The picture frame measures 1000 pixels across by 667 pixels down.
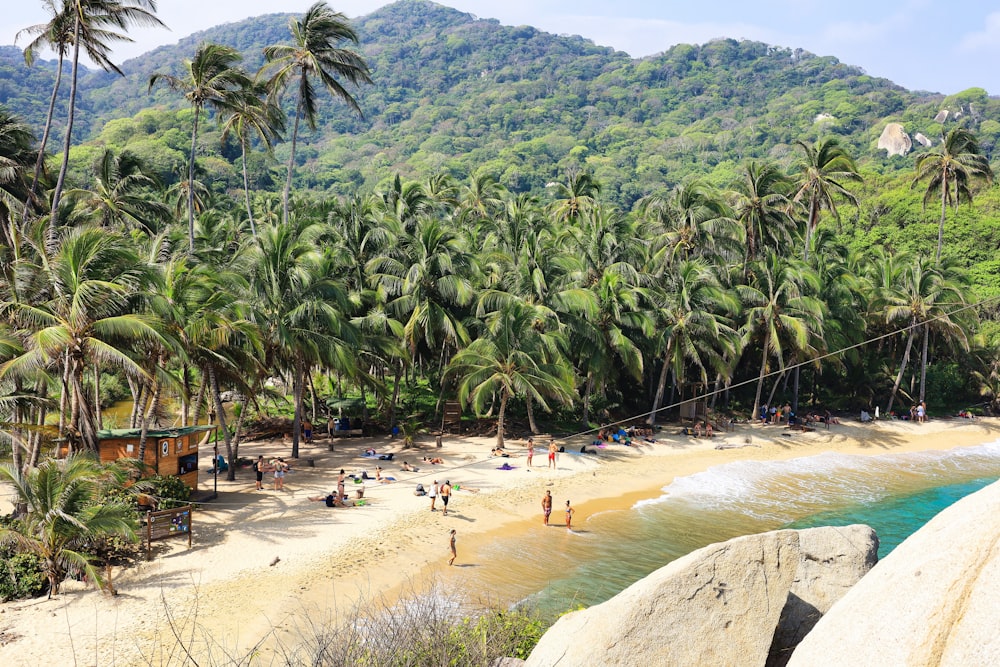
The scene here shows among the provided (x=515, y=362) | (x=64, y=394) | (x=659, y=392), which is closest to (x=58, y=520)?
(x=64, y=394)

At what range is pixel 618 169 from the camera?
4761 inches

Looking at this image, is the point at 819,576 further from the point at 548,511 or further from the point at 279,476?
the point at 279,476

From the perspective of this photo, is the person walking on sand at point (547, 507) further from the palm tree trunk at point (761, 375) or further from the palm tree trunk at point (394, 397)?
the palm tree trunk at point (761, 375)

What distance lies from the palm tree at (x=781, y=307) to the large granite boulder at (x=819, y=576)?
24266 millimetres

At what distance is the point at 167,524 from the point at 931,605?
51.4 feet

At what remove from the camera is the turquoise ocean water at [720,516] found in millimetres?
15539

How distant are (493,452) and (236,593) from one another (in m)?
13.4

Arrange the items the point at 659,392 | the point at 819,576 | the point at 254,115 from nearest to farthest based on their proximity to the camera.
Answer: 1. the point at 819,576
2. the point at 254,115
3. the point at 659,392

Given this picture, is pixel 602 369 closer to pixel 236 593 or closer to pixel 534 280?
pixel 534 280

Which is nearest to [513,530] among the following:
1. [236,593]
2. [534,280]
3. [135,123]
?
[236,593]

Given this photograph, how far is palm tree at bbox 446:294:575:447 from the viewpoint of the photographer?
2509 cm

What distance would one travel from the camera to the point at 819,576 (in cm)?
825

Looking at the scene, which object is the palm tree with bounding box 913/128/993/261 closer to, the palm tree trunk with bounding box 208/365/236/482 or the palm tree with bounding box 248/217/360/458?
the palm tree with bounding box 248/217/360/458

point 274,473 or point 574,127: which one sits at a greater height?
point 574,127
